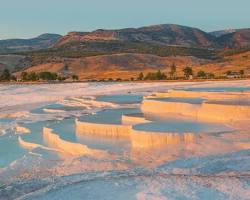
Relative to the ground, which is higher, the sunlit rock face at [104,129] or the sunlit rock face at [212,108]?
the sunlit rock face at [212,108]

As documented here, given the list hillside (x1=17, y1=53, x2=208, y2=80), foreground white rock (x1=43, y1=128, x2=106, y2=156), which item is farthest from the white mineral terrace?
hillside (x1=17, y1=53, x2=208, y2=80)

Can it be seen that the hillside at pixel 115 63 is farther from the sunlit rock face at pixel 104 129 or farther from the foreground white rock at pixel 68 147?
the foreground white rock at pixel 68 147

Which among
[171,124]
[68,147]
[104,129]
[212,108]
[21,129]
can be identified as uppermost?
[212,108]

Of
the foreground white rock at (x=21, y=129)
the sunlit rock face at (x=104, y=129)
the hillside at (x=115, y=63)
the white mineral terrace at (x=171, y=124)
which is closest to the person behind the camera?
the white mineral terrace at (x=171, y=124)

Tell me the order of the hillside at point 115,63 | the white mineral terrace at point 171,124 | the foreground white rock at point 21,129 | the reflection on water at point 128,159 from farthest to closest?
the hillside at point 115,63, the foreground white rock at point 21,129, the white mineral terrace at point 171,124, the reflection on water at point 128,159

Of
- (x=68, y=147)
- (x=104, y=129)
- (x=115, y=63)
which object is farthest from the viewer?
(x=115, y=63)

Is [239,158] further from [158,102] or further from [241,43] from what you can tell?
[241,43]

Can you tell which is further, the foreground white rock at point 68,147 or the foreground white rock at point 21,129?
the foreground white rock at point 21,129

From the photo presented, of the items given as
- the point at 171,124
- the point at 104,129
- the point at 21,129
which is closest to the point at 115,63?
the point at 21,129

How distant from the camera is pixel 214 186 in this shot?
757 cm

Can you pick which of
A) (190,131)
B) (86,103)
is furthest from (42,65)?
(190,131)

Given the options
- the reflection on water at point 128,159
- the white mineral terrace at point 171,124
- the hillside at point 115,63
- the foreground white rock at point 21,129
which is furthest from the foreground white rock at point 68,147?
the hillside at point 115,63

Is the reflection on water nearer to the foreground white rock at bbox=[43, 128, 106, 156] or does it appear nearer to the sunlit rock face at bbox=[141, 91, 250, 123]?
the foreground white rock at bbox=[43, 128, 106, 156]

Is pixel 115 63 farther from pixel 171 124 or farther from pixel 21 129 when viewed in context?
pixel 171 124
